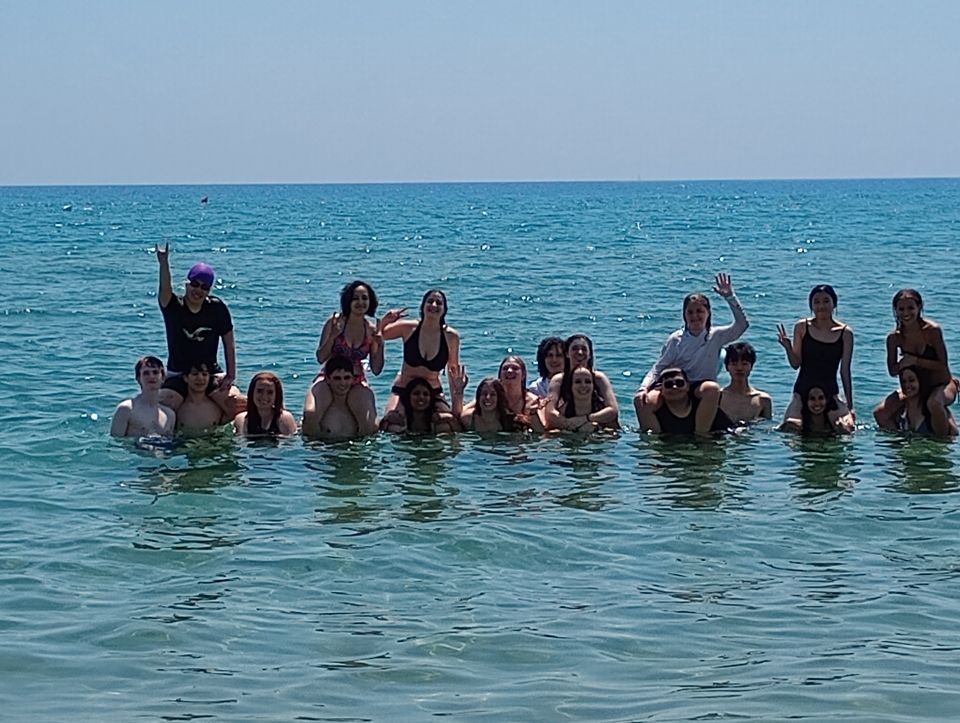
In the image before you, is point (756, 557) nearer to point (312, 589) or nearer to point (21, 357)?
point (312, 589)

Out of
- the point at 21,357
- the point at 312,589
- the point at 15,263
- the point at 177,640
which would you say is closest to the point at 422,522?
the point at 312,589

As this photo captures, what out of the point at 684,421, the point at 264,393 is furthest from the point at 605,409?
the point at 264,393

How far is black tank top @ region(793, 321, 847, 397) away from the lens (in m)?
12.4

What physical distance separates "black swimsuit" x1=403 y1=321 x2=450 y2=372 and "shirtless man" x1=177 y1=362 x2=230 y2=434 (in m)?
1.65

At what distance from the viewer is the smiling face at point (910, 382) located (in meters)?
12.4

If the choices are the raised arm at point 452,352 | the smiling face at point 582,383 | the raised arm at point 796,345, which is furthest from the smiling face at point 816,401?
the raised arm at point 452,352

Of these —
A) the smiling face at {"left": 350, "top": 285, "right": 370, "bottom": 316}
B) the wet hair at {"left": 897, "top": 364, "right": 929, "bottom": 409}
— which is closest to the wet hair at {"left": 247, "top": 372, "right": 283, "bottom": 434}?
the smiling face at {"left": 350, "top": 285, "right": 370, "bottom": 316}

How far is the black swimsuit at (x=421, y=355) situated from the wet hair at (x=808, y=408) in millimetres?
3077

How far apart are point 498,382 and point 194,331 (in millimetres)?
2558

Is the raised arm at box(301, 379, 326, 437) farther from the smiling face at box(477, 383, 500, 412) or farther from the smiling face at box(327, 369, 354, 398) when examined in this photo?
the smiling face at box(477, 383, 500, 412)

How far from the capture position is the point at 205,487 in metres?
10.5

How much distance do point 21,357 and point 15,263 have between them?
2030 cm

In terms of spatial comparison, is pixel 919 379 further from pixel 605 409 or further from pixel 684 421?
pixel 605 409

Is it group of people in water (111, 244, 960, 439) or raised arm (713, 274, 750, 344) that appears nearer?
group of people in water (111, 244, 960, 439)
